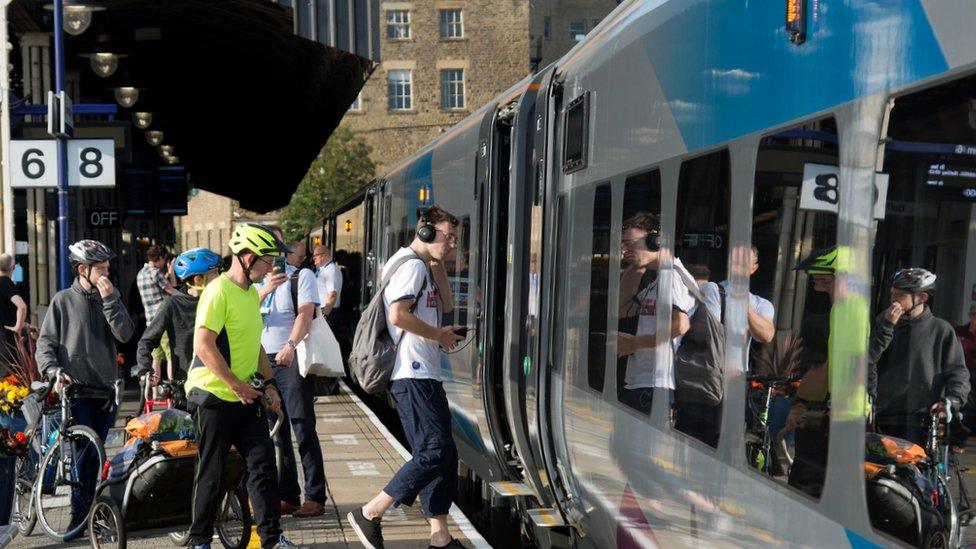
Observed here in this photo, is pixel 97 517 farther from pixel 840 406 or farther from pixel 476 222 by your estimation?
pixel 840 406

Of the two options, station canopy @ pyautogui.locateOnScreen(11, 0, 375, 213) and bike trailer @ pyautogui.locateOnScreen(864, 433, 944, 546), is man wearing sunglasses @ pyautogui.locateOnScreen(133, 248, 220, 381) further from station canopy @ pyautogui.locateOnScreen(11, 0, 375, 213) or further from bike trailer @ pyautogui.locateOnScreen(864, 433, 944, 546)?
station canopy @ pyautogui.locateOnScreen(11, 0, 375, 213)

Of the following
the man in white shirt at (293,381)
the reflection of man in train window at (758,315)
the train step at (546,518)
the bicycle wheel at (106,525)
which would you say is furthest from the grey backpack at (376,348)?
the reflection of man in train window at (758,315)

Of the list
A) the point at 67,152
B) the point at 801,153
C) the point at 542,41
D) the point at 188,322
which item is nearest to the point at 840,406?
the point at 801,153

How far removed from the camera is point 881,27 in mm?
3299

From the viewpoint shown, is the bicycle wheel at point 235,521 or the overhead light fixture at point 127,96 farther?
the overhead light fixture at point 127,96

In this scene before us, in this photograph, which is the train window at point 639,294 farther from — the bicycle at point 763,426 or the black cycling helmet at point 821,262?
the black cycling helmet at point 821,262

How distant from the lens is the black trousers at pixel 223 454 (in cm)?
670

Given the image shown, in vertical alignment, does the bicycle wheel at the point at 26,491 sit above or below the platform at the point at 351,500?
above

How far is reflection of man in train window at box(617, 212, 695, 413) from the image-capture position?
493 cm

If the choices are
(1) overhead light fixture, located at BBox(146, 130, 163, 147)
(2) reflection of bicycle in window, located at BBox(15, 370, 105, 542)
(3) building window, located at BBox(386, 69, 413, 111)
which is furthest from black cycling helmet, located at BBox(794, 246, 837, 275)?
(3) building window, located at BBox(386, 69, 413, 111)

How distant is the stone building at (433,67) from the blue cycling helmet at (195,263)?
2337 inches

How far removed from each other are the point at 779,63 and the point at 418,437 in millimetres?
3593

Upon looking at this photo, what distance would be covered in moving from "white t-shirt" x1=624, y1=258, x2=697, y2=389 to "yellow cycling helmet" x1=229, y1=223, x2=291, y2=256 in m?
2.13

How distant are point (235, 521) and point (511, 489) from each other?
61.8 inches
